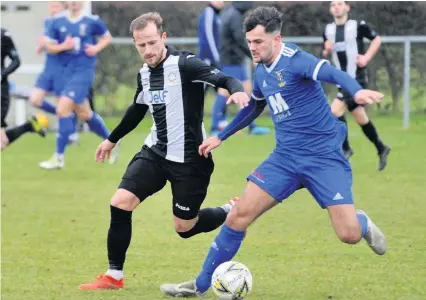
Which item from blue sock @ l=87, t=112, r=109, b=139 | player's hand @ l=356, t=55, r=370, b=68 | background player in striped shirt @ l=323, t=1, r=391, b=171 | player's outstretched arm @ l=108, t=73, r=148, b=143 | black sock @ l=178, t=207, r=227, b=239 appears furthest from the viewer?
blue sock @ l=87, t=112, r=109, b=139

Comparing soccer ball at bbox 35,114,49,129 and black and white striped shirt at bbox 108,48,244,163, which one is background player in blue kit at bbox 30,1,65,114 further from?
black and white striped shirt at bbox 108,48,244,163

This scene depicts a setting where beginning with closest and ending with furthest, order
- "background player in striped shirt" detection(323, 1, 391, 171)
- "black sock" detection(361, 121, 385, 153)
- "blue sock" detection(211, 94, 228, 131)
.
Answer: "black sock" detection(361, 121, 385, 153)
"background player in striped shirt" detection(323, 1, 391, 171)
"blue sock" detection(211, 94, 228, 131)

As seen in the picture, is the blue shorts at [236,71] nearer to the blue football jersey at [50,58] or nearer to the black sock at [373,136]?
the blue football jersey at [50,58]

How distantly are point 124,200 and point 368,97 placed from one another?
6.19 ft

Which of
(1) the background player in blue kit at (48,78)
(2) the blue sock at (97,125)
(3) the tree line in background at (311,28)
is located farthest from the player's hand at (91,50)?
(3) the tree line in background at (311,28)

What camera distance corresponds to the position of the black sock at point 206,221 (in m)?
7.14

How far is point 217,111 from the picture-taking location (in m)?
16.3

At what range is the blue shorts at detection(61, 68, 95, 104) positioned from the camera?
513 inches

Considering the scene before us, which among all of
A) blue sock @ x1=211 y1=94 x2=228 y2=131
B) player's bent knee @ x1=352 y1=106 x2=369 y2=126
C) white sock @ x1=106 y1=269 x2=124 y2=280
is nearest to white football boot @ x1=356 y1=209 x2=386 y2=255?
white sock @ x1=106 y1=269 x2=124 y2=280

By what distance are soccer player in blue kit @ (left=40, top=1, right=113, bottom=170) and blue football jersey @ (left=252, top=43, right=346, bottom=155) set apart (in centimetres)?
→ 689

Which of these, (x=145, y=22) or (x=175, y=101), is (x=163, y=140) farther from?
(x=145, y=22)

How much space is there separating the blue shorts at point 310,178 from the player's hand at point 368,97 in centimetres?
82

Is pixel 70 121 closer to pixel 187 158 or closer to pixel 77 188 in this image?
pixel 77 188

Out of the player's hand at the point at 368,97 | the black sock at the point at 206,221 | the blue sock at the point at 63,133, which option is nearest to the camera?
the player's hand at the point at 368,97
